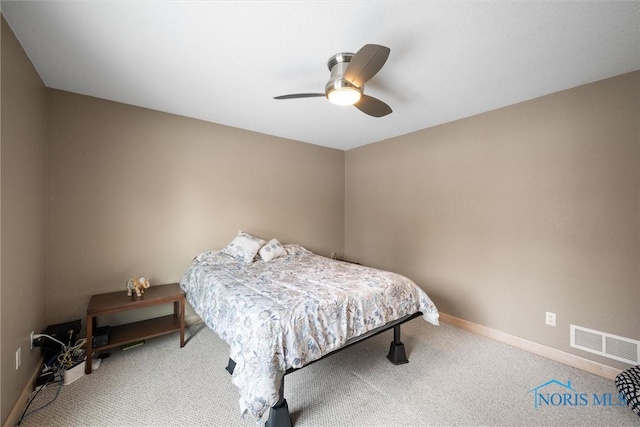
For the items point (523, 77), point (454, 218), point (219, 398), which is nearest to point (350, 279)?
point (219, 398)

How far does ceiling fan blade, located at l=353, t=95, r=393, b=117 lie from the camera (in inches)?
75.8

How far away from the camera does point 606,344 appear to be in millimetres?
2070

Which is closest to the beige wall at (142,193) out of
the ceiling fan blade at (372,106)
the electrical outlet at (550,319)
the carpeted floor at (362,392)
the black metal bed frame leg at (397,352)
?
the carpeted floor at (362,392)

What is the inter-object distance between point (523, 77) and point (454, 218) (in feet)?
5.11

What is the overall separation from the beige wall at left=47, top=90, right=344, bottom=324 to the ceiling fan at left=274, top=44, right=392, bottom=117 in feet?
6.66

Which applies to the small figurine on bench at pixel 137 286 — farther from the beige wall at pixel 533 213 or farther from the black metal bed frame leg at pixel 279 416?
the beige wall at pixel 533 213

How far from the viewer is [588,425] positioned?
5.18ft

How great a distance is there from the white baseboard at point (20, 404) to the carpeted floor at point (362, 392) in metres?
0.06

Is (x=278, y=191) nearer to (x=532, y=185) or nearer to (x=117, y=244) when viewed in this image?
(x=117, y=244)

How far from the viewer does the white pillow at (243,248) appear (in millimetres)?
3021

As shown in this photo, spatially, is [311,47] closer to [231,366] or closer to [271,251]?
[271,251]

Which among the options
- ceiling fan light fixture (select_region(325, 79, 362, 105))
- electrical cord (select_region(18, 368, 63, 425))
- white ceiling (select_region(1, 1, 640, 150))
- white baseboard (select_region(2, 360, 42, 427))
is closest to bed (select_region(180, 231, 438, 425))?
electrical cord (select_region(18, 368, 63, 425))

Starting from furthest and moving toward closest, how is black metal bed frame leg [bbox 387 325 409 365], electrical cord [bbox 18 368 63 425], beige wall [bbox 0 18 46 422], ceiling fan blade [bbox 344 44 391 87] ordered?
1. black metal bed frame leg [bbox 387 325 409 365]
2. electrical cord [bbox 18 368 63 425]
3. beige wall [bbox 0 18 46 422]
4. ceiling fan blade [bbox 344 44 391 87]

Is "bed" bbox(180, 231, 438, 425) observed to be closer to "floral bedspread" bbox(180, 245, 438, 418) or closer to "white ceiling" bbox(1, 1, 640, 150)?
"floral bedspread" bbox(180, 245, 438, 418)
